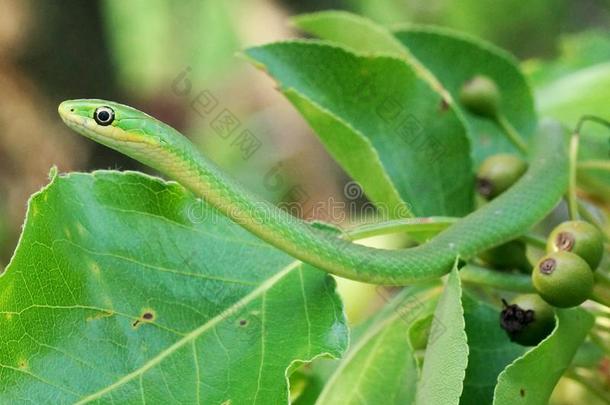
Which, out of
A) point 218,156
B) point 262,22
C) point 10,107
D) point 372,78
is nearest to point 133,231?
point 372,78

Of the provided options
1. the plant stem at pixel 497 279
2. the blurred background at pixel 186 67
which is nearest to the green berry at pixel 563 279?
the plant stem at pixel 497 279

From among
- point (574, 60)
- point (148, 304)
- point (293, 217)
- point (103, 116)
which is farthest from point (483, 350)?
point (574, 60)

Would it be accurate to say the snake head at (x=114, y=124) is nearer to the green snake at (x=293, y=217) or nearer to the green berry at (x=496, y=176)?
the green snake at (x=293, y=217)

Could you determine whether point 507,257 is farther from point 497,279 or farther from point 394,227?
point 394,227

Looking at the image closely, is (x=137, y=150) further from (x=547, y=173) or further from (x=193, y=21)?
(x=193, y=21)

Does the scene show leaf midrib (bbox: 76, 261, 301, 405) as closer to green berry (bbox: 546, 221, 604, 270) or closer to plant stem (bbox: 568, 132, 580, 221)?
green berry (bbox: 546, 221, 604, 270)

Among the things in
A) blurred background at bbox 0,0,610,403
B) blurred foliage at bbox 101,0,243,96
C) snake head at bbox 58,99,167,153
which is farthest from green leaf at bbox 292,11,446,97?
blurred foliage at bbox 101,0,243,96
